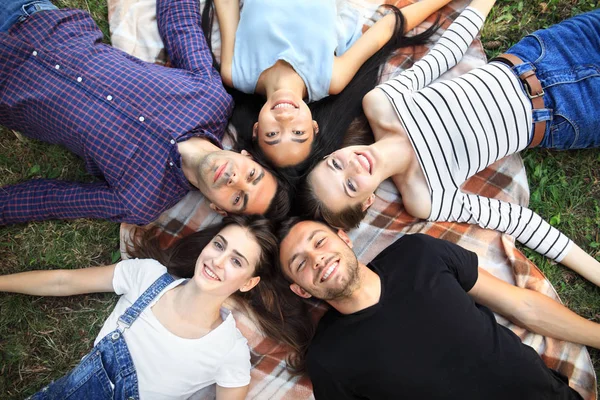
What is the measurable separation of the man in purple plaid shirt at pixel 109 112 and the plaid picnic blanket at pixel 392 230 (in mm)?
367

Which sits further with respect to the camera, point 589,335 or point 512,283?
point 512,283

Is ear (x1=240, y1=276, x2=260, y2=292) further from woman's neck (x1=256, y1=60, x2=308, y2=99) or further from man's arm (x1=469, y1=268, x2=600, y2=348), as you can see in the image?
man's arm (x1=469, y1=268, x2=600, y2=348)

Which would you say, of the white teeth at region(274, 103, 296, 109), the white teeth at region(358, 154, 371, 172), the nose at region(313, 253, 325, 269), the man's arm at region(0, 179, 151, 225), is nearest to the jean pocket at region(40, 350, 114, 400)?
the man's arm at region(0, 179, 151, 225)

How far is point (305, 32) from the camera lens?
9.90ft

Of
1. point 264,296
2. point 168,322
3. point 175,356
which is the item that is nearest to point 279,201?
point 264,296

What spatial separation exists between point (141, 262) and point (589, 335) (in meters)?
2.95

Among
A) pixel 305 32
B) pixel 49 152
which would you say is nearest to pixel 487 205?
pixel 305 32

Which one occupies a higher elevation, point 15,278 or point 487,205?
point 487,205

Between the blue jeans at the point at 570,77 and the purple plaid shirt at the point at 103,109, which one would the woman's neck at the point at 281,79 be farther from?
the blue jeans at the point at 570,77

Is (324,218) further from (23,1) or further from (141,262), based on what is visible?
(23,1)

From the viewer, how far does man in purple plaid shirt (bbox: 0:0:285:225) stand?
277 cm

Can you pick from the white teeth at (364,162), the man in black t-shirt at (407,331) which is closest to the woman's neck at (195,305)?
the man in black t-shirt at (407,331)

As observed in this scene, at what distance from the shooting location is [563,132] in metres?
3.00

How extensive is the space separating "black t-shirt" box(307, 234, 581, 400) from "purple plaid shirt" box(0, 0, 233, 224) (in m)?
1.46
